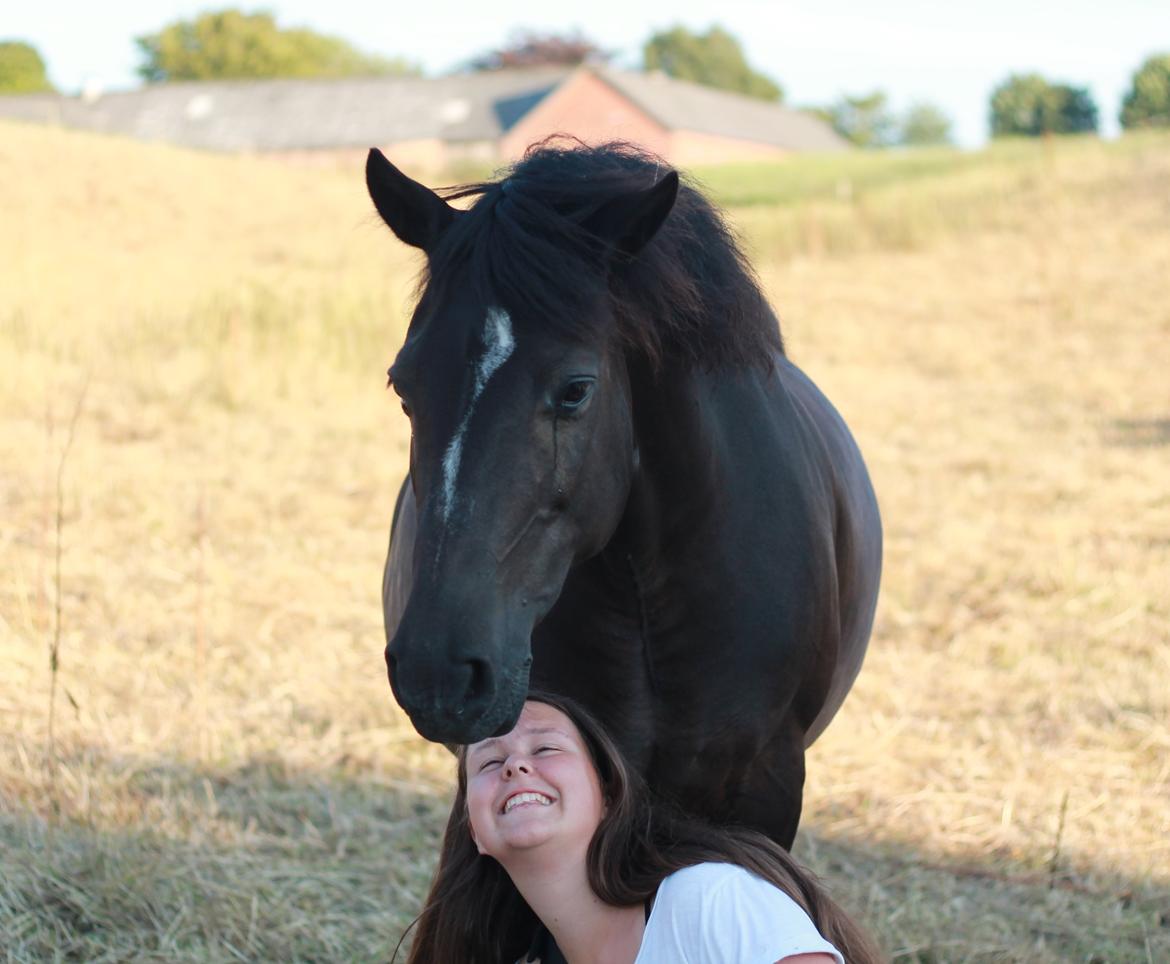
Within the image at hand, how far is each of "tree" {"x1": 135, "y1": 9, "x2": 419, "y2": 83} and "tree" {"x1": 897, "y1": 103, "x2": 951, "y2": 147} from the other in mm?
47333

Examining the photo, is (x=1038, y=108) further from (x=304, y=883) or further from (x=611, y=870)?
(x=611, y=870)

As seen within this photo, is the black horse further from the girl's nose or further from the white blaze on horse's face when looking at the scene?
the girl's nose

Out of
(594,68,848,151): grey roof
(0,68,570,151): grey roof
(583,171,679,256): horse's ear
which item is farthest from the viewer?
(594,68,848,151): grey roof

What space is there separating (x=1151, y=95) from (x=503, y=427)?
32.3 metres

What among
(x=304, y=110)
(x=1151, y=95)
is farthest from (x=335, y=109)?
(x=1151, y=95)

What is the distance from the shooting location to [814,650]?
283 centimetres

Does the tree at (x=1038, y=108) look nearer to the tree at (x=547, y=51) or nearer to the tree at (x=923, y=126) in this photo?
the tree at (x=547, y=51)

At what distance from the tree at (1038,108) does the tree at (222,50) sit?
3140 cm

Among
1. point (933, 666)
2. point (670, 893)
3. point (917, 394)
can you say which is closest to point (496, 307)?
point (670, 893)

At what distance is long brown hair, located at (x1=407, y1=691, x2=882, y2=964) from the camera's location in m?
2.17

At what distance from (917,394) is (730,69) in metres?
66.2

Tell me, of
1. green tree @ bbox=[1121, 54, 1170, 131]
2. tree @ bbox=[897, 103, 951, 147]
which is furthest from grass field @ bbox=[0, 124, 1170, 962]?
tree @ bbox=[897, 103, 951, 147]

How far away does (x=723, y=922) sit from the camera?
78.0 inches

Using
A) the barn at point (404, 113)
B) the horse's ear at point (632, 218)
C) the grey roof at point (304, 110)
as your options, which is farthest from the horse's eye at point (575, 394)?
the grey roof at point (304, 110)
